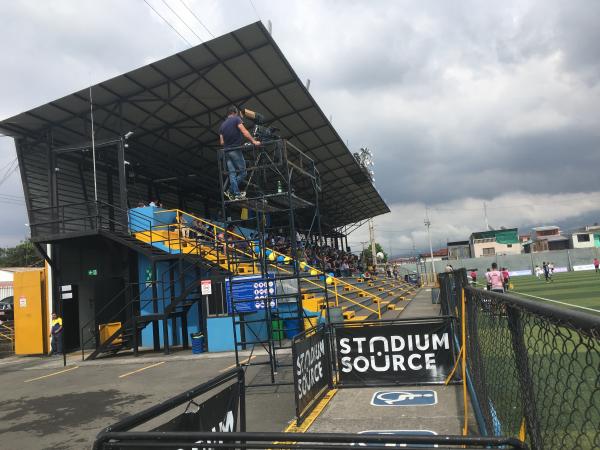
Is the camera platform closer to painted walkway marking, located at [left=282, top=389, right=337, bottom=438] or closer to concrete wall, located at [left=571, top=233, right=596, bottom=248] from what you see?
painted walkway marking, located at [left=282, top=389, right=337, bottom=438]

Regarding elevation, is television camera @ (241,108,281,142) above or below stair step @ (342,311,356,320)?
above

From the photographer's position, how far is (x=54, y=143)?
1919 cm

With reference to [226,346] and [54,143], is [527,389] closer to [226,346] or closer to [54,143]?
[226,346]

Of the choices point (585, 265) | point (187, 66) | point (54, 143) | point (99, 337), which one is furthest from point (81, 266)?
point (585, 265)

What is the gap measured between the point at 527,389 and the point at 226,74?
15264 mm

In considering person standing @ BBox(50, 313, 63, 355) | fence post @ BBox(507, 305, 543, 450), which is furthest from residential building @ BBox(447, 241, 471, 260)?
fence post @ BBox(507, 305, 543, 450)

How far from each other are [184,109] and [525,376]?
17.5 meters

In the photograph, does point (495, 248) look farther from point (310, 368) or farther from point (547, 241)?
point (310, 368)

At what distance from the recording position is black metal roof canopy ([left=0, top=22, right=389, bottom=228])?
1522cm

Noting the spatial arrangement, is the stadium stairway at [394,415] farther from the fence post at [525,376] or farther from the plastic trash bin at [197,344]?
the plastic trash bin at [197,344]

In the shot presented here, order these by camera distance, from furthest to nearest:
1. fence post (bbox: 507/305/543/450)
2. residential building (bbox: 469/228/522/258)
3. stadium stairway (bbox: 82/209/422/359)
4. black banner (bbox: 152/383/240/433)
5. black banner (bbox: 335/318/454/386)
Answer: residential building (bbox: 469/228/522/258)
stadium stairway (bbox: 82/209/422/359)
black banner (bbox: 335/318/454/386)
black banner (bbox: 152/383/240/433)
fence post (bbox: 507/305/543/450)

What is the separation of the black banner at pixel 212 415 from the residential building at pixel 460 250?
108976mm

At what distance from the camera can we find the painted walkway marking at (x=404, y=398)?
6773 millimetres

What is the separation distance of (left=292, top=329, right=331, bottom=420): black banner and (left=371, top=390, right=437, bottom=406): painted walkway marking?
87 cm
